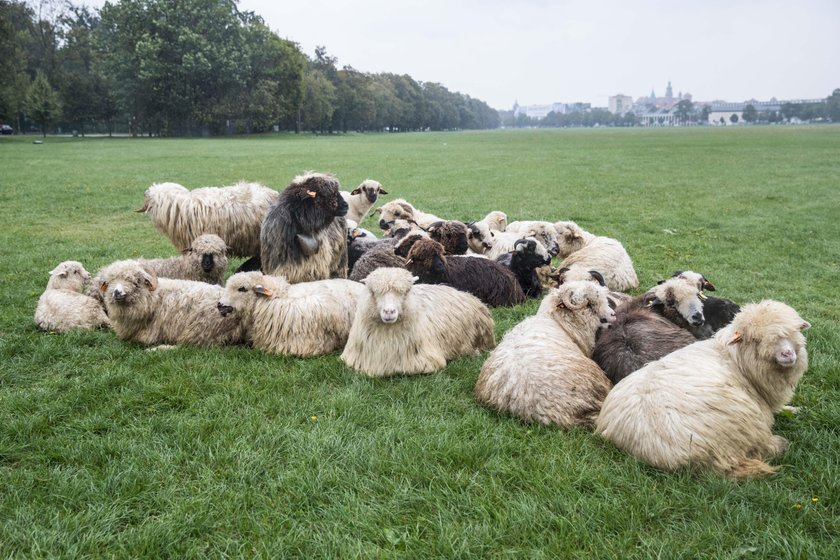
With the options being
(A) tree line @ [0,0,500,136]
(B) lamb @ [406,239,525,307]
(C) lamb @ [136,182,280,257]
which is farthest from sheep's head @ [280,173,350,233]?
(A) tree line @ [0,0,500,136]

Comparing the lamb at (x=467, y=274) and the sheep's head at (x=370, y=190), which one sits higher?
the sheep's head at (x=370, y=190)

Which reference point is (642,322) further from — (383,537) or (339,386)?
(383,537)

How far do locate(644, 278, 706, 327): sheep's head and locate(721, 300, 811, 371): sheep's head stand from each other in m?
1.51

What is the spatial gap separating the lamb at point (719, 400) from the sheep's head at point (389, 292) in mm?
1894

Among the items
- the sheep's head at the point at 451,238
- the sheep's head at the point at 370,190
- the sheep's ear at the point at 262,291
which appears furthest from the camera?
the sheep's head at the point at 370,190

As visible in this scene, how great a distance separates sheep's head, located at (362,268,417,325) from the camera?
494cm

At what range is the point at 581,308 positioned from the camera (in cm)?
521

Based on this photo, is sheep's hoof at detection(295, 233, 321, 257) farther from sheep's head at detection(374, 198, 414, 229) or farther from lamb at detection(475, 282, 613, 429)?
lamb at detection(475, 282, 613, 429)

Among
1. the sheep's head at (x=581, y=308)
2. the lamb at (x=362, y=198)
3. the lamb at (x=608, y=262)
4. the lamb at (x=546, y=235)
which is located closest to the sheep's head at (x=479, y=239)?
the lamb at (x=546, y=235)

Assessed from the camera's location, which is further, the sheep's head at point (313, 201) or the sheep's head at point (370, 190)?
the sheep's head at point (370, 190)

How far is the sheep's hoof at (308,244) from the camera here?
6.69m

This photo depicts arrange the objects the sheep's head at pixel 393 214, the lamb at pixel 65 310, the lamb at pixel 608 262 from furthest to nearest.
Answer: the sheep's head at pixel 393 214, the lamb at pixel 608 262, the lamb at pixel 65 310

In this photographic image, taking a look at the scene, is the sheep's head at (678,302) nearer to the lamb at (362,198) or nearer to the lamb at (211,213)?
the lamb at (211,213)

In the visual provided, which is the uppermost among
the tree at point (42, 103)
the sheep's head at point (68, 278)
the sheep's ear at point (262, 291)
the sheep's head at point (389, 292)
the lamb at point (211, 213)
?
the tree at point (42, 103)
